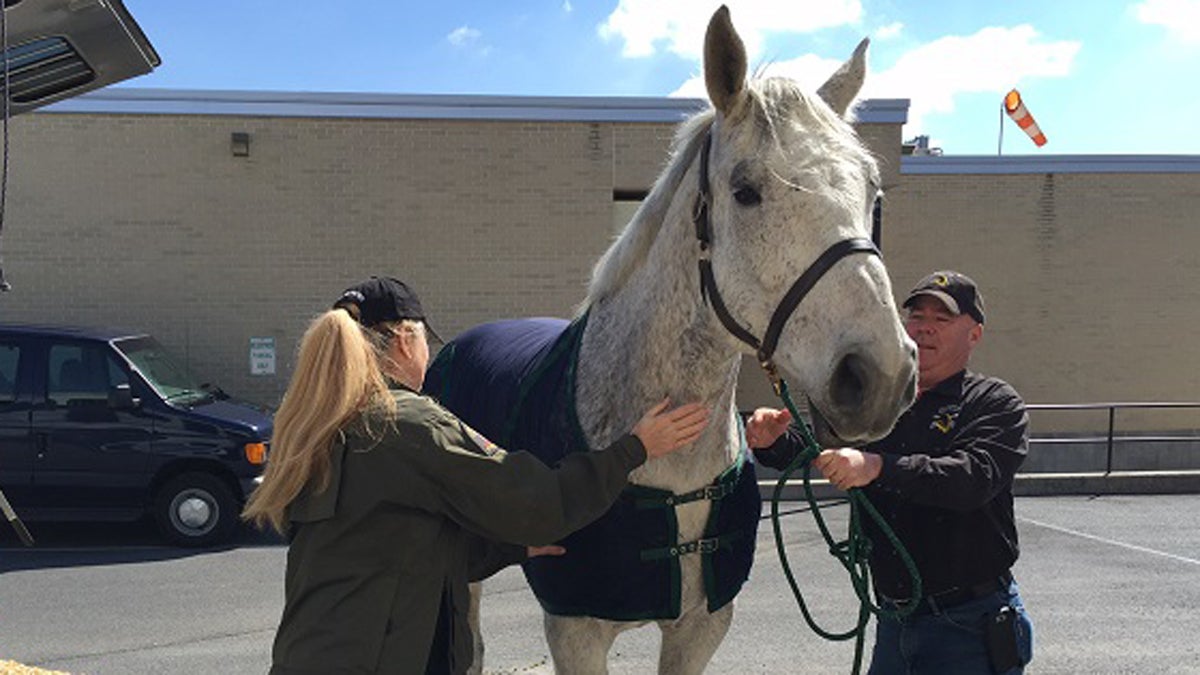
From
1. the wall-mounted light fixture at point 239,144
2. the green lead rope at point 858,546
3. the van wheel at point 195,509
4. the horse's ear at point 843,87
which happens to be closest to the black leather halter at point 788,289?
the horse's ear at point 843,87

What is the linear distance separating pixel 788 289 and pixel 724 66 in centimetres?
54

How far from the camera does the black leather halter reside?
1661 mm

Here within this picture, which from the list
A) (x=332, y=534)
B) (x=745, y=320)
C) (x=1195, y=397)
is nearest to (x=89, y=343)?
(x=332, y=534)

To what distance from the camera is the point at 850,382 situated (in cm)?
162

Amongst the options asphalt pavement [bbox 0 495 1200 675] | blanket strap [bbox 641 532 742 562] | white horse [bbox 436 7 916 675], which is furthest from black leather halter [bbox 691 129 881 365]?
asphalt pavement [bbox 0 495 1200 675]

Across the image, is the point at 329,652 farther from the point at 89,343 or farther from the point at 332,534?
the point at 89,343

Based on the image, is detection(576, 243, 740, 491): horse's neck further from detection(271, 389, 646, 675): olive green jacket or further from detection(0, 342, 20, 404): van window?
detection(0, 342, 20, 404): van window

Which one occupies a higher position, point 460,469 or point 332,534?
point 460,469

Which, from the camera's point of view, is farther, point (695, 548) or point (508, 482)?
point (695, 548)

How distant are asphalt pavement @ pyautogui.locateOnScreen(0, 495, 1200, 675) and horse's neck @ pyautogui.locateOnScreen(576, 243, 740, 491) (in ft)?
9.69

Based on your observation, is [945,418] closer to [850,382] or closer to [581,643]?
[850,382]

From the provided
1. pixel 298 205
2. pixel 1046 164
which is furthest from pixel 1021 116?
pixel 298 205

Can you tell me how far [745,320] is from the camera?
185cm

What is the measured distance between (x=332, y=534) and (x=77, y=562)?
6659 mm
